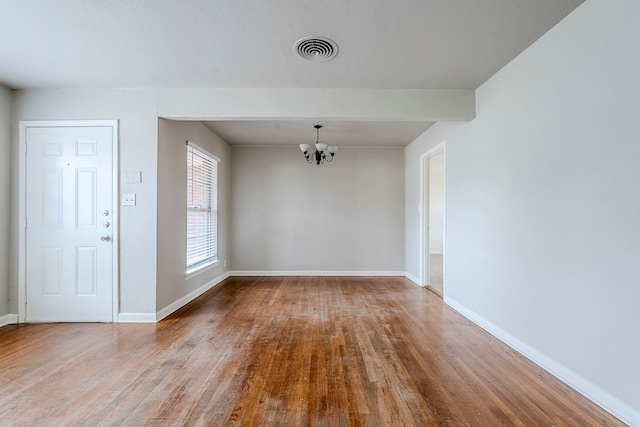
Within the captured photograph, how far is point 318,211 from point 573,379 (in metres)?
4.44

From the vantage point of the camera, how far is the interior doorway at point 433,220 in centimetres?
501

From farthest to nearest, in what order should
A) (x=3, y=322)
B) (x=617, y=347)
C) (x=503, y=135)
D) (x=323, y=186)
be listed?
(x=323, y=186)
(x=3, y=322)
(x=503, y=135)
(x=617, y=347)

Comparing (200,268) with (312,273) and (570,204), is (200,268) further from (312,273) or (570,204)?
(570,204)

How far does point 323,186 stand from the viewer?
5.99m

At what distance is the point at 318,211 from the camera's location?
19.7ft

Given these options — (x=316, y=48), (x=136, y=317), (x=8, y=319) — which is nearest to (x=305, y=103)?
(x=316, y=48)

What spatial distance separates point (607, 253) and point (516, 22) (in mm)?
1687

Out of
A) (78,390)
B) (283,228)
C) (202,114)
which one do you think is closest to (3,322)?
(78,390)

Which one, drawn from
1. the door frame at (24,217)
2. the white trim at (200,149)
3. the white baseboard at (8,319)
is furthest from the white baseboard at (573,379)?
the white baseboard at (8,319)

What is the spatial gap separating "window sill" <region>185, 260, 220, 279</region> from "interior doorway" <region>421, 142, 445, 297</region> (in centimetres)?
345

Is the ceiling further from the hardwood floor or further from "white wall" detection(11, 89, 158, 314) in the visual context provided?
the hardwood floor

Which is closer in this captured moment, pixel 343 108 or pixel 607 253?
pixel 607 253

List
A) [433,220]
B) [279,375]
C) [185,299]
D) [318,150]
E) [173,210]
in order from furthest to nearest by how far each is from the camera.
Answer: [433,220] → [318,150] → [185,299] → [173,210] → [279,375]

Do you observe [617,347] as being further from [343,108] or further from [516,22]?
[343,108]
